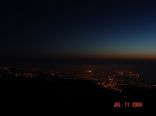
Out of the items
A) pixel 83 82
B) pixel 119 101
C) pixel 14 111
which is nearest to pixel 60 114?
pixel 14 111

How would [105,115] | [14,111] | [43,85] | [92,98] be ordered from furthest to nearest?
[43,85] → [92,98] → [105,115] → [14,111]

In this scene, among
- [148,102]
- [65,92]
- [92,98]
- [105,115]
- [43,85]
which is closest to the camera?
[105,115]

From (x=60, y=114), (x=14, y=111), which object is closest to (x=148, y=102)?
(x=60, y=114)

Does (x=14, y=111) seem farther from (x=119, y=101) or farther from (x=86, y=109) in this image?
(x=119, y=101)

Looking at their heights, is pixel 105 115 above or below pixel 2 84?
below

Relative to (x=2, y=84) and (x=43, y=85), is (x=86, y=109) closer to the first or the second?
(x=43, y=85)

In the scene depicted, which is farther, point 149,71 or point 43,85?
point 149,71
